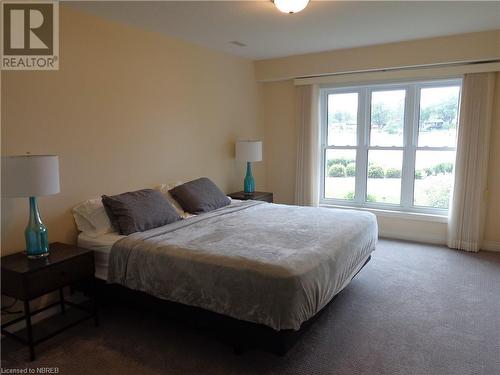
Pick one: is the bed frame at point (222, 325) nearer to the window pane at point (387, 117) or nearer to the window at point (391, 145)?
the window at point (391, 145)

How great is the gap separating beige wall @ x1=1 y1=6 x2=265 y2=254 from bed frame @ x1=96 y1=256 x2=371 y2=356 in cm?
84

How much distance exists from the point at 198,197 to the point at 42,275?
174 cm

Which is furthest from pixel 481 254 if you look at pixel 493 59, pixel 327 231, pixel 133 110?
pixel 133 110

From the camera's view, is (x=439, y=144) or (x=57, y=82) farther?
(x=439, y=144)

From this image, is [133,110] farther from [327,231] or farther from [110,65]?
[327,231]

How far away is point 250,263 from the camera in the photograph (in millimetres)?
2258

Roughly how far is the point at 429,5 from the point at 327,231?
2.11m

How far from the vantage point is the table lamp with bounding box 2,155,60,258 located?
235 cm

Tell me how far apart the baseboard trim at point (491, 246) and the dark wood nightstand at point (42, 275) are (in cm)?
437

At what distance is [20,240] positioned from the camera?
2.73 meters

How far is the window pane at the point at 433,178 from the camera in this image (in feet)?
15.2

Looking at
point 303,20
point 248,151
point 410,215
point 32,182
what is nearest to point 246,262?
point 32,182

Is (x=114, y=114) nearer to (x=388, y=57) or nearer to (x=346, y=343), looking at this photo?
(x=346, y=343)

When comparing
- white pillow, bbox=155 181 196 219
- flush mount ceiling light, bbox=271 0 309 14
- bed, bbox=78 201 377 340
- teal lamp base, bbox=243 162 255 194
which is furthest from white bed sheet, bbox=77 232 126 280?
teal lamp base, bbox=243 162 255 194
